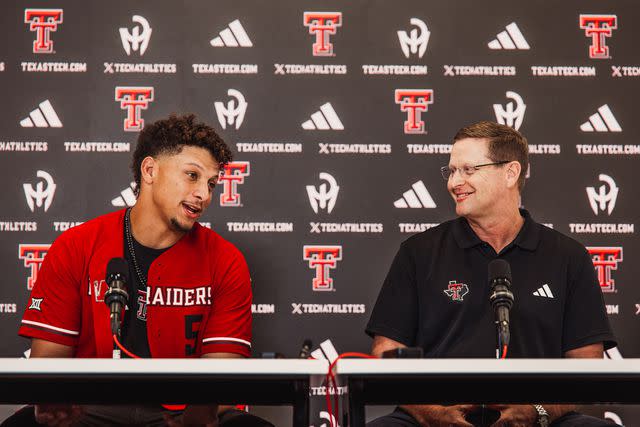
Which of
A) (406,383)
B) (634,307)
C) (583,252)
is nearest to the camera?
(406,383)

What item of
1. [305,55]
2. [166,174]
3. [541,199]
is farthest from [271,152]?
[541,199]

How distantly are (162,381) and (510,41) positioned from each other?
2.80 metres

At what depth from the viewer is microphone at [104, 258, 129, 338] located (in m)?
2.11

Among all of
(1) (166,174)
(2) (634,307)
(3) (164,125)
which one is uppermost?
(3) (164,125)

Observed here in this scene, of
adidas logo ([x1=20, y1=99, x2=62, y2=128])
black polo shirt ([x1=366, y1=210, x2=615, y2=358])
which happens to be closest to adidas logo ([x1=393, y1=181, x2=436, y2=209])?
black polo shirt ([x1=366, y1=210, x2=615, y2=358])

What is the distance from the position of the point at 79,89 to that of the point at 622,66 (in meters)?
2.78

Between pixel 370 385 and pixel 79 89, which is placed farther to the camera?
pixel 79 89

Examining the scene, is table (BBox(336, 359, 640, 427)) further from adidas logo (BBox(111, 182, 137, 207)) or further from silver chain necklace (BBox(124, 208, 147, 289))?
adidas logo (BBox(111, 182, 137, 207))

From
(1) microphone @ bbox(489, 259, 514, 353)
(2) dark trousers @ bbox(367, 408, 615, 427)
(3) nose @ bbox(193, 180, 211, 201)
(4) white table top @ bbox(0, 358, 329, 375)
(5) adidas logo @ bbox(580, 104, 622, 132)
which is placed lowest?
(2) dark trousers @ bbox(367, 408, 615, 427)

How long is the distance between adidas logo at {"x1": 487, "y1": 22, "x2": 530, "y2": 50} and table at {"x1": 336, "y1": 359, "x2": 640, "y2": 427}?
2.29 metres

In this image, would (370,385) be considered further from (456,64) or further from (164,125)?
(456,64)

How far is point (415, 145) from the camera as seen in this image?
3.80 m

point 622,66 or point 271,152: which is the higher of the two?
point 622,66

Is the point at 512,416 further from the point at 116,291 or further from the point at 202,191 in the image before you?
the point at 202,191
